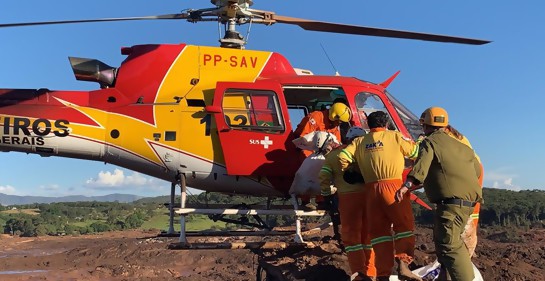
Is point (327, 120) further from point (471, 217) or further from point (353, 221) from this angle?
point (471, 217)

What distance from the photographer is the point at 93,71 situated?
28.1 feet

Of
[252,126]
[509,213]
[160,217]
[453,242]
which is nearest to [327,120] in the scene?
[252,126]

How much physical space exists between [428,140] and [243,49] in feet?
14.2

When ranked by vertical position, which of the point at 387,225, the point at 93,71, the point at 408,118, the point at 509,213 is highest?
the point at 93,71

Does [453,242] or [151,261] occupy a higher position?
[453,242]

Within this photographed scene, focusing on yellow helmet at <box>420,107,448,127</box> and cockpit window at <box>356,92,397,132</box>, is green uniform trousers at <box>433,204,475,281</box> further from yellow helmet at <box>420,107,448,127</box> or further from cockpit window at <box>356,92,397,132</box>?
cockpit window at <box>356,92,397,132</box>

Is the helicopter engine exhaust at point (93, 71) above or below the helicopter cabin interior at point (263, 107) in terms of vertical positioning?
above

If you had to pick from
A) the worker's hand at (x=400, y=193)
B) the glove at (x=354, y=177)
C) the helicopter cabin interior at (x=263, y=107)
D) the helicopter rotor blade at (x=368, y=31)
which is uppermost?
the helicopter rotor blade at (x=368, y=31)

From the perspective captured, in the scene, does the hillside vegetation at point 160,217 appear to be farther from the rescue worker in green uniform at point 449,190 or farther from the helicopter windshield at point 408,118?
the rescue worker in green uniform at point 449,190

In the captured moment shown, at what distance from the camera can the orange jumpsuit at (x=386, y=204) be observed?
593 cm

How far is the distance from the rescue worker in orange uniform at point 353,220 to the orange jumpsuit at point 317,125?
1460 mm

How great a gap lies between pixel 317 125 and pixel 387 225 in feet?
7.87

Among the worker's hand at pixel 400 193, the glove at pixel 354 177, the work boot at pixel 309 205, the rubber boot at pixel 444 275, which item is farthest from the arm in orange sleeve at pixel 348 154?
the work boot at pixel 309 205

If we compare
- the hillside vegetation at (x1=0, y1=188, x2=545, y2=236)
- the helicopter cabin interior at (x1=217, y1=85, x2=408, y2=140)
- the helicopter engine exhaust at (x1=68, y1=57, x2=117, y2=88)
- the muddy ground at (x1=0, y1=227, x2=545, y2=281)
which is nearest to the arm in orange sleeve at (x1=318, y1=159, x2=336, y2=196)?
the helicopter cabin interior at (x1=217, y1=85, x2=408, y2=140)
